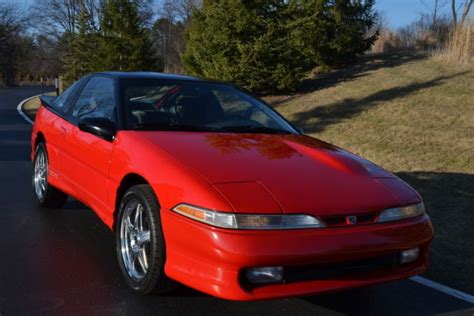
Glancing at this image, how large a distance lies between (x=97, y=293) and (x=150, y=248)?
55cm

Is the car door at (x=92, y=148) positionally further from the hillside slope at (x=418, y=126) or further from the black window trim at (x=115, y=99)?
the hillside slope at (x=418, y=126)

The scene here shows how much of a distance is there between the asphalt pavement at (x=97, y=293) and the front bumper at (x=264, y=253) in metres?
0.42

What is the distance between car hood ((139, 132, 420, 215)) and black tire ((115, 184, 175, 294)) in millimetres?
334

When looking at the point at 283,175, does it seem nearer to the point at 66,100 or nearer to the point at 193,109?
the point at 193,109

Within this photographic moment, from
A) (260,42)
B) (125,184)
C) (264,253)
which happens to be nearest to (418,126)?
(260,42)

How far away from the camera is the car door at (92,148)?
4121mm

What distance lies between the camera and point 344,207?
309cm

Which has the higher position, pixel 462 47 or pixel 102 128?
pixel 462 47

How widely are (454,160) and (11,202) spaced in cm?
630

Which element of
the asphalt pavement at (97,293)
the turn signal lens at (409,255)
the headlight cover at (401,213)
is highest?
the headlight cover at (401,213)

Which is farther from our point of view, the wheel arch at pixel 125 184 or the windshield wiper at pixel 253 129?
the windshield wiper at pixel 253 129

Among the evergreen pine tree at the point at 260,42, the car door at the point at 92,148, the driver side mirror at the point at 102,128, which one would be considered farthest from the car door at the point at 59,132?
the evergreen pine tree at the point at 260,42

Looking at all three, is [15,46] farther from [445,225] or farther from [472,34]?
[445,225]

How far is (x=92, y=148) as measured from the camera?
4.31 m
